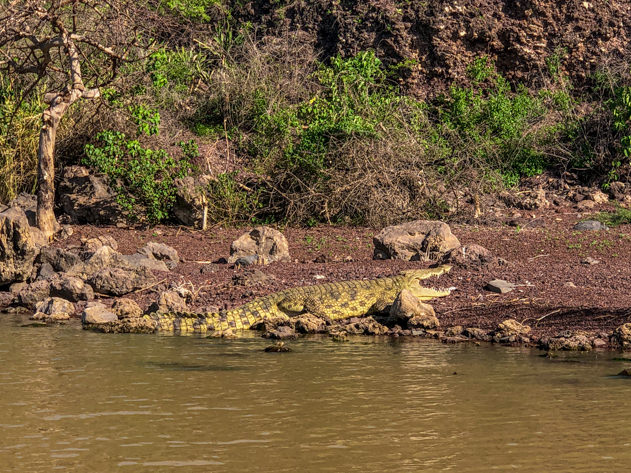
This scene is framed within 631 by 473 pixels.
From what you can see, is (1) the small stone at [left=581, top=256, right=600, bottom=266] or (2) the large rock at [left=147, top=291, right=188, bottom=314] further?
(1) the small stone at [left=581, top=256, right=600, bottom=266]

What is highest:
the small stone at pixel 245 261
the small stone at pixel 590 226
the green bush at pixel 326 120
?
the green bush at pixel 326 120

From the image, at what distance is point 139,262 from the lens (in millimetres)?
11648

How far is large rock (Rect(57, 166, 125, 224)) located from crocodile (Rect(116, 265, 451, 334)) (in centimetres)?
667

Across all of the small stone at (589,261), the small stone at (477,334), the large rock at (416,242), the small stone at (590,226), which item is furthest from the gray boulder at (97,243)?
the small stone at (590,226)

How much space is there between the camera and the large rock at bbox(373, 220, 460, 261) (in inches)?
467

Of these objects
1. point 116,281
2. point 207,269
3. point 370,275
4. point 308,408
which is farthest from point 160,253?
point 308,408

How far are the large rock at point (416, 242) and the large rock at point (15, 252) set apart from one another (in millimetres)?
4637

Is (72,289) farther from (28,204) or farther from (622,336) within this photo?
(622,336)

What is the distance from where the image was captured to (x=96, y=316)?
9.70 meters

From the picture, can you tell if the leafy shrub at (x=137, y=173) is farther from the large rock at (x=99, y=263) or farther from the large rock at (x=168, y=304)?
the large rock at (x=168, y=304)

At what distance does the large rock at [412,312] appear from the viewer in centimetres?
907

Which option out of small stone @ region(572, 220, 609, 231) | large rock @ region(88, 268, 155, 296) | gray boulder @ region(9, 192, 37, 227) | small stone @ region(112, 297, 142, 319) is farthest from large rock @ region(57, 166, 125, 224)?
small stone @ region(572, 220, 609, 231)

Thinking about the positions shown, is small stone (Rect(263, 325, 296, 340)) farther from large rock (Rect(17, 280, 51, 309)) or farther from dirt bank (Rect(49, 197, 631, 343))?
large rock (Rect(17, 280, 51, 309))

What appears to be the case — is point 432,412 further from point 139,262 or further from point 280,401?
point 139,262
